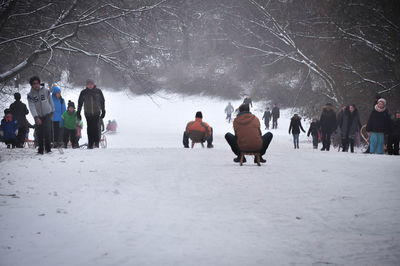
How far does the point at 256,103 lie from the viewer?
4356 cm

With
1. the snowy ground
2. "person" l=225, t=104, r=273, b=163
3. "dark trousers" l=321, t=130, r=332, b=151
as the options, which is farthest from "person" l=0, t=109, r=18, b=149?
"dark trousers" l=321, t=130, r=332, b=151

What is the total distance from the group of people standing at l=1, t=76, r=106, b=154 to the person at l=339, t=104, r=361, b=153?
29.4 feet

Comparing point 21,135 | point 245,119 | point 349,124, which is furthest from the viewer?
point 21,135

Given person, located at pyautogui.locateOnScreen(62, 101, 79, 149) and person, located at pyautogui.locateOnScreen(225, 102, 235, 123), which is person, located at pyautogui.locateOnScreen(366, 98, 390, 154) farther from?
person, located at pyautogui.locateOnScreen(225, 102, 235, 123)

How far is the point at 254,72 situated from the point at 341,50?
26795 mm

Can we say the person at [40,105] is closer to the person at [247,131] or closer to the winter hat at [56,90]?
the winter hat at [56,90]

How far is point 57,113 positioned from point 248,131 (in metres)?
7.66

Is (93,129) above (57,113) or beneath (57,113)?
beneath

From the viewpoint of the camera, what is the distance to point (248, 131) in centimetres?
908

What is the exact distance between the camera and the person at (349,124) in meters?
15.6

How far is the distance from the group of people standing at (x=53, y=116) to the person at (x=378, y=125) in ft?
27.7

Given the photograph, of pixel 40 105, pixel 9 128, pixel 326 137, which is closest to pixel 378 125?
pixel 326 137

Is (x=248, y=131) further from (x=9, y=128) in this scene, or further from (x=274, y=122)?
(x=274, y=122)

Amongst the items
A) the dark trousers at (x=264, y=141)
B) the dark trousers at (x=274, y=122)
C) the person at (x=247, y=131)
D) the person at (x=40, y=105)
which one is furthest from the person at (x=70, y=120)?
the dark trousers at (x=274, y=122)
